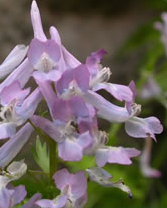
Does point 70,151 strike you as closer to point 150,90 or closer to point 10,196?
point 10,196

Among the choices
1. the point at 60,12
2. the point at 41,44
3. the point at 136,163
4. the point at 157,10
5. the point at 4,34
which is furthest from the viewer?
the point at 157,10

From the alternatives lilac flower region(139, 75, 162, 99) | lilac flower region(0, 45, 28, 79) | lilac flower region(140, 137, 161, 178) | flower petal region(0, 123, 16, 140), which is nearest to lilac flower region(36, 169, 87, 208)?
flower petal region(0, 123, 16, 140)

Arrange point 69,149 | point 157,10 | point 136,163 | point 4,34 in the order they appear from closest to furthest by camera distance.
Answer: point 69,149 → point 136,163 → point 4,34 → point 157,10

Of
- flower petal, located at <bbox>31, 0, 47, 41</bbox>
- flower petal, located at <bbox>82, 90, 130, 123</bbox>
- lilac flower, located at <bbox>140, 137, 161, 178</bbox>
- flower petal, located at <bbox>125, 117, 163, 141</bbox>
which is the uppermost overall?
flower petal, located at <bbox>31, 0, 47, 41</bbox>

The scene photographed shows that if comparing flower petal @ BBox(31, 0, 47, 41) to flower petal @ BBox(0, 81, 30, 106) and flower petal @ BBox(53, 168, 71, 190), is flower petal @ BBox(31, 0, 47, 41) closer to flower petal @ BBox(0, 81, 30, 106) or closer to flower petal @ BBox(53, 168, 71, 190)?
flower petal @ BBox(0, 81, 30, 106)

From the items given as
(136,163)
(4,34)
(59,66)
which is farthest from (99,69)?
(4,34)

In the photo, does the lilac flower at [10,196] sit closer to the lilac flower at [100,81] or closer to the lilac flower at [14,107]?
the lilac flower at [14,107]

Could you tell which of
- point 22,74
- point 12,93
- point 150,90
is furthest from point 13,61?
point 150,90

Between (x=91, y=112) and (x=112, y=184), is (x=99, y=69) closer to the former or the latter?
(x=91, y=112)
